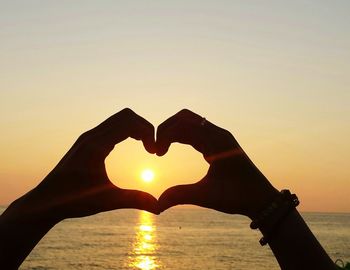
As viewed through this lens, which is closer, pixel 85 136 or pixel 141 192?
pixel 141 192

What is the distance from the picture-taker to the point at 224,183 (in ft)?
9.13

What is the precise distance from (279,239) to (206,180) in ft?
1.51

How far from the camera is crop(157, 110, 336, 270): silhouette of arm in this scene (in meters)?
2.70

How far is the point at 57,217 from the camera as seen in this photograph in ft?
8.98

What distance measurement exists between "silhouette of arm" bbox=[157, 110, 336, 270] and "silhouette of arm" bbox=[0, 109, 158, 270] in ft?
0.54

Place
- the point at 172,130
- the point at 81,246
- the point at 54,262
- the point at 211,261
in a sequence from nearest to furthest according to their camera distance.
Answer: the point at 172,130 < the point at 54,262 < the point at 211,261 < the point at 81,246

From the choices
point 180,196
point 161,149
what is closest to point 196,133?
point 161,149

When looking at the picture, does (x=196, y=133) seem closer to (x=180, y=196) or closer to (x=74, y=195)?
(x=180, y=196)

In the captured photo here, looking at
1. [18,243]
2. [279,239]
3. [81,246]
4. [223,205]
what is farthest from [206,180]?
[81,246]

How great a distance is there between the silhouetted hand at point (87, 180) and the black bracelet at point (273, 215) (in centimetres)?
52

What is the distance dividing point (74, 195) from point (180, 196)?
0.53 meters

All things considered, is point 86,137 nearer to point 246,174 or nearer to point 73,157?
point 73,157

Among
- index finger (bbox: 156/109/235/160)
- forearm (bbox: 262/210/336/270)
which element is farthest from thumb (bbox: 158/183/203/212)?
forearm (bbox: 262/210/336/270)

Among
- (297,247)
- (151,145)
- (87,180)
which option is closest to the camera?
(297,247)
